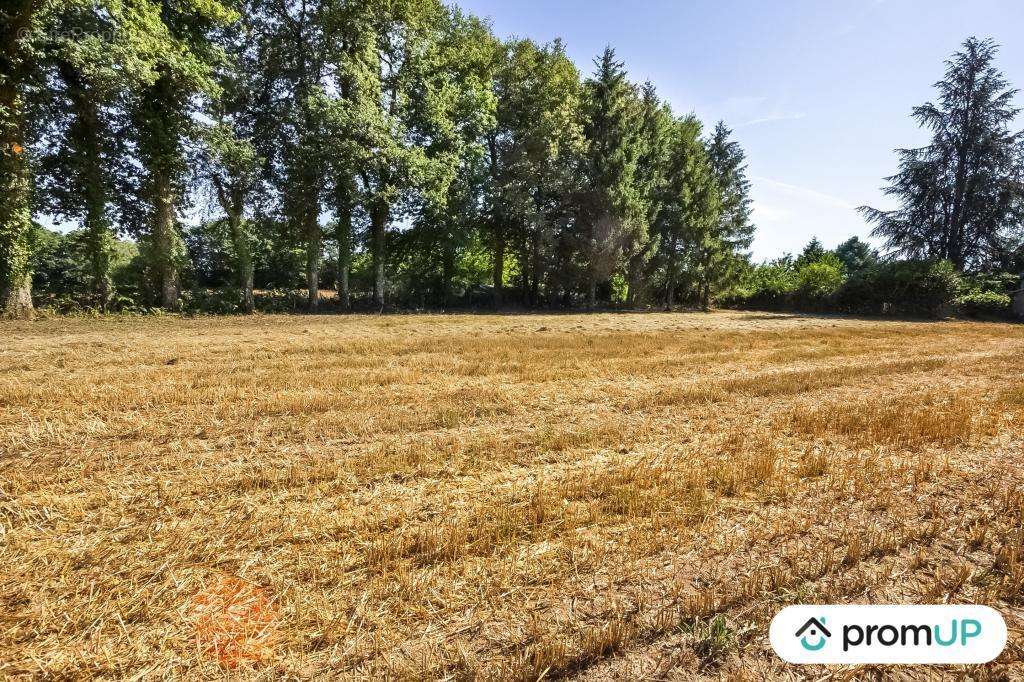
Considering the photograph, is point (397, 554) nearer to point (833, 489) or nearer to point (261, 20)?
point (833, 489)

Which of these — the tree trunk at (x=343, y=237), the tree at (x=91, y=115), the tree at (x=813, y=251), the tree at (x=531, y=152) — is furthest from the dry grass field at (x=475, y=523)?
the tree at (x=813, y=251)

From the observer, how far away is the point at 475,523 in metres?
3.27

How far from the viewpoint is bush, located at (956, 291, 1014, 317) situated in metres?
31.2

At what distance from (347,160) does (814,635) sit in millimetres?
25146

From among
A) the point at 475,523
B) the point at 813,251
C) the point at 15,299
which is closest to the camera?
the point at 475,523

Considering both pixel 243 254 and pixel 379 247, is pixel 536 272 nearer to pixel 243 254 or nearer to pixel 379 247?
pixel 379 247

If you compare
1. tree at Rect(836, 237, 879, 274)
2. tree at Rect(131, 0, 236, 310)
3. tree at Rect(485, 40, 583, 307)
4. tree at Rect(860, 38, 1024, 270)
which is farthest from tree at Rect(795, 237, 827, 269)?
tree at Rect(131, 0, 236, 310)

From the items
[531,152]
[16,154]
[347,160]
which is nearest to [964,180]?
[531,152]

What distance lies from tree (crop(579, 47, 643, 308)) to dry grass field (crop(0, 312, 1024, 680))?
76.4ft

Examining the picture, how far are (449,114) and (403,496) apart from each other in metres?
28.4

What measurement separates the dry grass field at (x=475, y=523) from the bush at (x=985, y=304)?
3474cm

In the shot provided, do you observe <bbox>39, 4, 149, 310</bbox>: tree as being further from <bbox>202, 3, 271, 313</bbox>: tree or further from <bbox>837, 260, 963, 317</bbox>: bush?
<bbox>837, 260, 963, 317</bbox>: bush

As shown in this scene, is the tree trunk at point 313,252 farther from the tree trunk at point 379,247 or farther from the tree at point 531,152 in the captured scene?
the tree at point 531,152

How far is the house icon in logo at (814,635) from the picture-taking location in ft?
7.33
